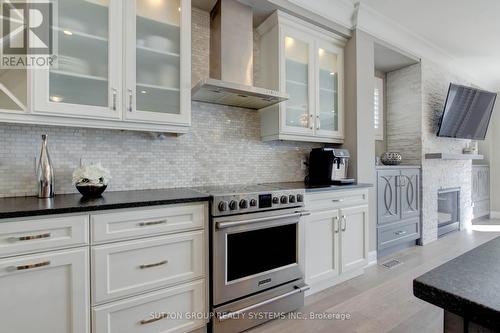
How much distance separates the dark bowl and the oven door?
78 cm

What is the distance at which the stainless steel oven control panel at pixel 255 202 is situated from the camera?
173cm

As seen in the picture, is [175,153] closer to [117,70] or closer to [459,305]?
[117,70]

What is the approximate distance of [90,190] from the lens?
64.9 inches

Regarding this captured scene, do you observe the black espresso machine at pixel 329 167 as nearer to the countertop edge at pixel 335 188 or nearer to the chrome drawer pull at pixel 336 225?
the countertop edge at pixel 335 188

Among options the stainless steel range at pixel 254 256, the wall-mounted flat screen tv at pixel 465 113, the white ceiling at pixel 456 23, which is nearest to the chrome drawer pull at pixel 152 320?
the stainless steel range at pixel 254 256

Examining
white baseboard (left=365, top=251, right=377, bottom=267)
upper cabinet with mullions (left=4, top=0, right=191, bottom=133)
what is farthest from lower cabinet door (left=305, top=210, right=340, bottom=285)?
upper cabinet with mullions (left=4, top=0, right=191, bottom=133)

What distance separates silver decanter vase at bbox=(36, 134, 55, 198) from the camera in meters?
1.64

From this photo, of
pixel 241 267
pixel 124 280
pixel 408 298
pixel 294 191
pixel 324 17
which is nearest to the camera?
pixel 124 280

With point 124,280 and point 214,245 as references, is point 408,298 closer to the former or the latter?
point 214,245

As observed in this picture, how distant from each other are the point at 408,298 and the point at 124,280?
233 cm

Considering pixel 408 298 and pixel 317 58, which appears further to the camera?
pixel 317 58

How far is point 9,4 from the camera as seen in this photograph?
1.49 metres

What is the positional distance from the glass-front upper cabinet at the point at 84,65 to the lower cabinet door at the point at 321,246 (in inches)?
71.5

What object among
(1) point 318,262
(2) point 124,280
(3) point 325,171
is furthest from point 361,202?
(2) point 124,280
